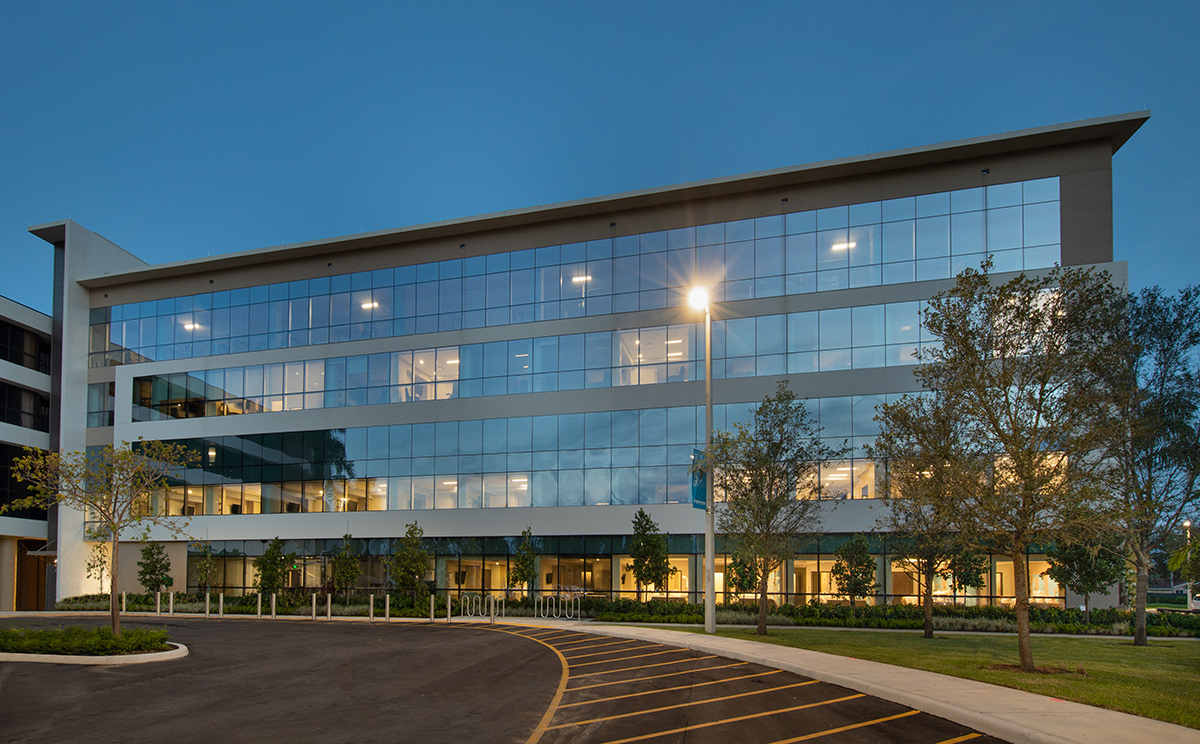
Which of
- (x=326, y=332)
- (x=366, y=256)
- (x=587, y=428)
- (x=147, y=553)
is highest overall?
(x=366, y=256)

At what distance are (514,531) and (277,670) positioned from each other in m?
22.2

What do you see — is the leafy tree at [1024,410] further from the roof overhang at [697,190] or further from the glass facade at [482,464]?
the roof overhang at [697,190]

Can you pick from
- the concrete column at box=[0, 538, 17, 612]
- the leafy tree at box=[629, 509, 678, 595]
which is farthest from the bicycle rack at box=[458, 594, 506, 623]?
the concrete column at box=[0, 538, 17, 612]

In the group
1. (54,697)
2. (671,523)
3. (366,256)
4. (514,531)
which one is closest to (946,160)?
(671,523)

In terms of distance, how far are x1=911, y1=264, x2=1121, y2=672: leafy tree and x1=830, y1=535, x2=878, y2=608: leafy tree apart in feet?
47.4

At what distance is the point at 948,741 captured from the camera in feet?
32.2

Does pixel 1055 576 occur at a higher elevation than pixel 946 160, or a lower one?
lower

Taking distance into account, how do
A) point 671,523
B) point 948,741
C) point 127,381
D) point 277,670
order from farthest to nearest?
point 127,381 < point 671,523 < point 277,670 < point 948,741

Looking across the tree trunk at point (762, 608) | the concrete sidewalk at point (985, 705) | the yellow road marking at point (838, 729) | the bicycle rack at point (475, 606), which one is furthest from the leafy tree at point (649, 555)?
the yellow road marking at point (838, 729)

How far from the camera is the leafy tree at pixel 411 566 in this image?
1422 inches

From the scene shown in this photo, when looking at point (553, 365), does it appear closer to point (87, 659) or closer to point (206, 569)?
point (206, 569)

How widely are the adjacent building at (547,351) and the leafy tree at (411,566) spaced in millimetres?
3240

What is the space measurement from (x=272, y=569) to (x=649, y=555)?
60.9 feet

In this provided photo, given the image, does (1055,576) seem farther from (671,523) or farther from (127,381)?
(127,381)
